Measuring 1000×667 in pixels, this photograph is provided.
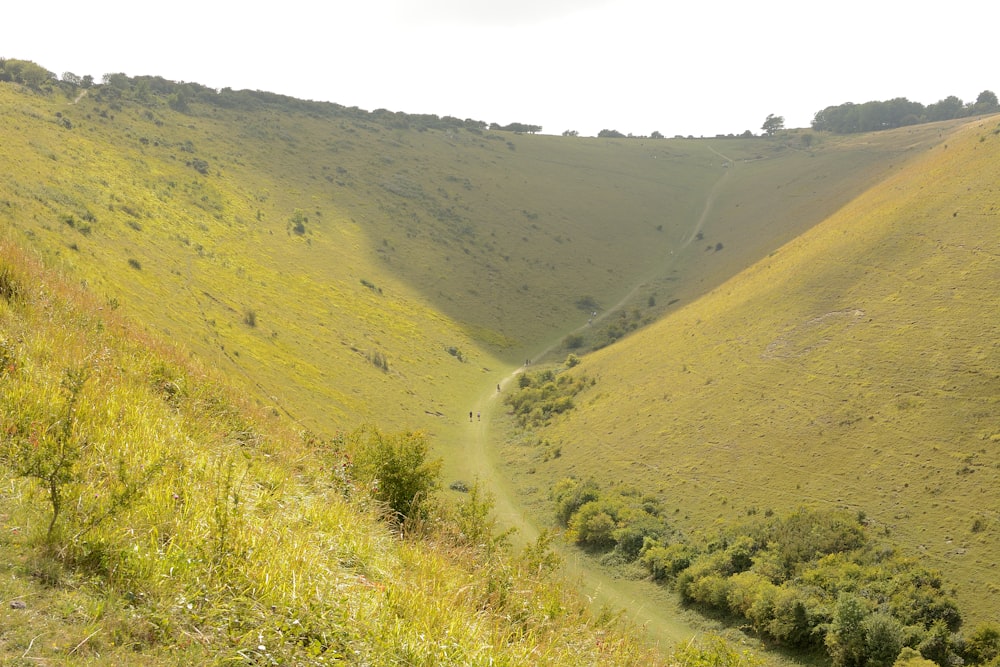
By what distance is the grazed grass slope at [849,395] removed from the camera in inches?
924

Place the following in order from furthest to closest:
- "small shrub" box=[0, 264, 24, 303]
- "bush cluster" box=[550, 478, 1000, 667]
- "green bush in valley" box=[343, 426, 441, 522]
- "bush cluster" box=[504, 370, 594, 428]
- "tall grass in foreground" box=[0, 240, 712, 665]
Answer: "bush cluster" box=[504, 370, 594, 428]
"bush cluster" box=[550, 478, 1000, 667]
"green bush in valley" box=[343, 426, 441, 522]
"small shrub" box=[0, 264, 24, 303]
"tall grass in foreground" box=[0, 240, 712, 665]

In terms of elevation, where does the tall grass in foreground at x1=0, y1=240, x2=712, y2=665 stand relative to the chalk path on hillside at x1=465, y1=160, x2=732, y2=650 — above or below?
above

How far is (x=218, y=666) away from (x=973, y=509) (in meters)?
26.7

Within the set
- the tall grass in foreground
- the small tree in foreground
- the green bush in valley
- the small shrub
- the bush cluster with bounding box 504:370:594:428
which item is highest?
the small tree in foreground

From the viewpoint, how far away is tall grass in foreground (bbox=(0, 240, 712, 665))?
4191mm

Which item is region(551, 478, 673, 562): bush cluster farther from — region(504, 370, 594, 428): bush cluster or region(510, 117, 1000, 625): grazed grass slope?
region(504, 370, 594, 428): bush cluster

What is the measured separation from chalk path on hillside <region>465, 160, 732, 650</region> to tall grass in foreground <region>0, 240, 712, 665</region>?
1.64 metres

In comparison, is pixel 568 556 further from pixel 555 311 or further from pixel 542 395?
pixel 555 311

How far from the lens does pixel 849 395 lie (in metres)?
29.6

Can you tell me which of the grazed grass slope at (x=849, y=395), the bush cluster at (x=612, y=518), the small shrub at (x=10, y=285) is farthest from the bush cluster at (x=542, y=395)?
the small shrub at (x=10, y=285)

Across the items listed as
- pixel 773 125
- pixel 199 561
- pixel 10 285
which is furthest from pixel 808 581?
pixel 773 125

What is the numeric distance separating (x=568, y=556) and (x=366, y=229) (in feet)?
175

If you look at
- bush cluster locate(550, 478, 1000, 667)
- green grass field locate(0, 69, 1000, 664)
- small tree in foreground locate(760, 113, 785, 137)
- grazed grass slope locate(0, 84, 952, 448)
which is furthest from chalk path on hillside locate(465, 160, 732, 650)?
small tree in foreground locate(760, 113, 785, 137)

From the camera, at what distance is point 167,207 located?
49219 mm
